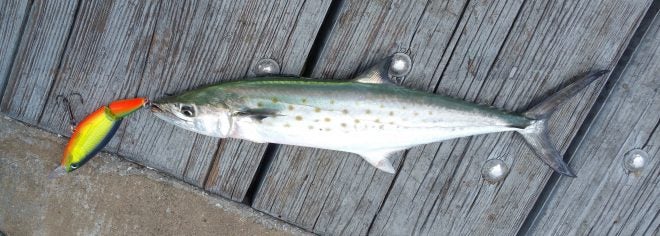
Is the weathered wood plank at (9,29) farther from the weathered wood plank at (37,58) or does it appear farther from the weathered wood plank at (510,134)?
the weathered wood plank at (510,134)

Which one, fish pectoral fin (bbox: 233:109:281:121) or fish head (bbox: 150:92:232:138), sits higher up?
fish pectoral fin (bbox: 233:109:281:121)

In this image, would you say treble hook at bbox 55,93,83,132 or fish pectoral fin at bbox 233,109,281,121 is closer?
fish pectoral fin at bbox 233,109,281,121

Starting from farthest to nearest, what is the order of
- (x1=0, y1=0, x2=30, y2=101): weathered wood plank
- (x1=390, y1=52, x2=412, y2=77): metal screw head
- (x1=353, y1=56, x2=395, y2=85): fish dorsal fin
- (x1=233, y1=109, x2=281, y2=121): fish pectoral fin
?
(x1=0, y1=0, x2=30, y2=101): weathered wood plank, (x1=390, y1=52, x2=412, y2=77): metal screw head, (x1=353, y1=56, x2=395, y2=85): fish dorsal fin, (x1=233, y1=109, x2=281, y2=121): fish pectoral fin

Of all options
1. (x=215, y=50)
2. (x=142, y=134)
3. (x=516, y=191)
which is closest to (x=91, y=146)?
(x=142, y=134)

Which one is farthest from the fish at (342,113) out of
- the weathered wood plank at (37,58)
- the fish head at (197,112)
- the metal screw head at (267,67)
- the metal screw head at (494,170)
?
the weathered wood plank at (37,58)

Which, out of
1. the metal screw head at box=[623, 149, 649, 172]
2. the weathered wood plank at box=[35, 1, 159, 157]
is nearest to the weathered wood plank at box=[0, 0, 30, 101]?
the weathered wood plank at box=[35, 1, 159, 157]

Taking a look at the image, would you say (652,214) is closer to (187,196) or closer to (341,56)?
(341,56)

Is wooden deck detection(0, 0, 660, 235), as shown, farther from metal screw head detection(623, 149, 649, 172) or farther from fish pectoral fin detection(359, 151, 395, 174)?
fish pectoral fin detection(359, 151, 395, 174)
